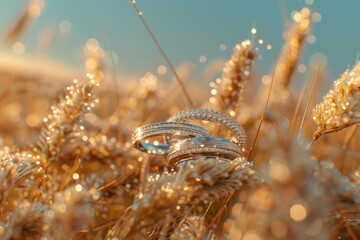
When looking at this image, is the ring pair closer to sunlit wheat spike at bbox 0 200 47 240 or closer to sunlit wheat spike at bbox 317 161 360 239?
sunlit wheat spike at bbox 317 161 360 239

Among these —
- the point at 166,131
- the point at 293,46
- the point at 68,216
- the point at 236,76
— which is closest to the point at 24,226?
the point at 68,216

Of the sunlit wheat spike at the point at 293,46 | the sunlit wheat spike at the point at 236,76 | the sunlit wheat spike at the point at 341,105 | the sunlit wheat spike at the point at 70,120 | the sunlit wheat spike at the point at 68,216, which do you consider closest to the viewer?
the sunlit wheat spike at the point at 68,216

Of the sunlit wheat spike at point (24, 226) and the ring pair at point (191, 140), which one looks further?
the ring pair at point (191, 140)

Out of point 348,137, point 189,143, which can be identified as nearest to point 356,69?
point 189,143

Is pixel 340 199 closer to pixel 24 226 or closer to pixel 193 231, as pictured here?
pixel 193 231

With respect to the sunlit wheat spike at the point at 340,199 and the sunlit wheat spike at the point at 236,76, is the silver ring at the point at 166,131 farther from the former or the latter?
the sunlit wheat spike at the point at 340,199

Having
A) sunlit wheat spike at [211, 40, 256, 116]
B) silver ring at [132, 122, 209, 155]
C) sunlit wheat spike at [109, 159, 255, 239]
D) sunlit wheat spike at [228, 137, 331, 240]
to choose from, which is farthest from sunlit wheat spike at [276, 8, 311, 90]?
sunlit wheat spike at [228, 137, 331, 240]

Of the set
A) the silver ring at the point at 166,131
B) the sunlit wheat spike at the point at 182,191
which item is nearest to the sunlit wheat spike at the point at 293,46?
the silver ring at the point at 166,131
